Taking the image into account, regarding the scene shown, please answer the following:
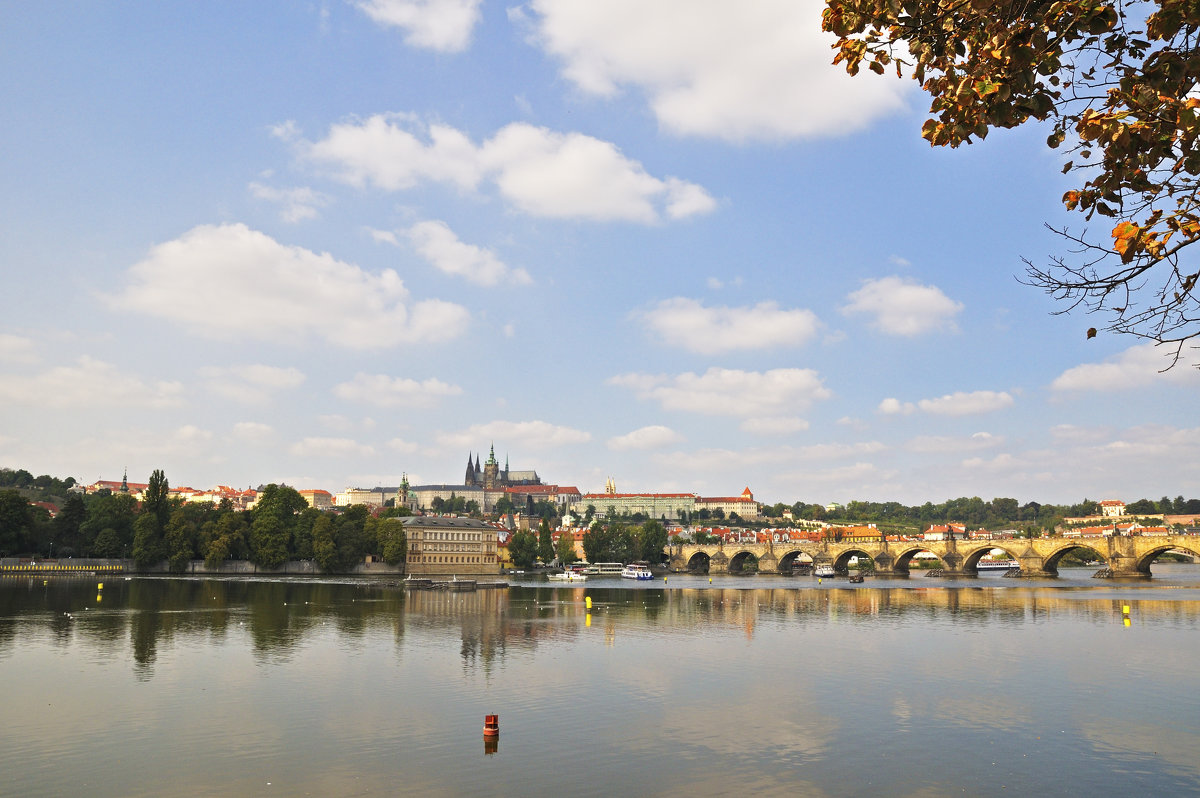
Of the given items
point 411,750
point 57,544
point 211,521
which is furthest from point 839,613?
point 57,544

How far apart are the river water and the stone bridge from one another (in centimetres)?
4693

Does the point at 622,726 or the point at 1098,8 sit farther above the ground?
the point at 1098,8

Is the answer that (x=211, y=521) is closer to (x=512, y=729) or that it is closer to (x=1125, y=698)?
(x=512, y=729)

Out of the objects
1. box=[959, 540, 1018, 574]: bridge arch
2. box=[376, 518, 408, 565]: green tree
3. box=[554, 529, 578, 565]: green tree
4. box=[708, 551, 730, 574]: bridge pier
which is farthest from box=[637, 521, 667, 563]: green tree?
box=[959, 540, 1018, 574]: bridge arch

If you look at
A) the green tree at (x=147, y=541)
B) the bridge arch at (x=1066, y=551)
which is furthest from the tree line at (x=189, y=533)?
the bridge arch at (x=1066, y=551)

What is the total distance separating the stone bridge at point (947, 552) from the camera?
9100cm

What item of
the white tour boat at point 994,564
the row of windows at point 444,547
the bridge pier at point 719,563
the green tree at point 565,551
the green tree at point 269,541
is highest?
the green tree at point 269,541

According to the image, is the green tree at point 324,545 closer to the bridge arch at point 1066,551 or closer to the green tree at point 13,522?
A: the green tree at point 13,522

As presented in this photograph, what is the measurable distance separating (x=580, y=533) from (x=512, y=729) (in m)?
159

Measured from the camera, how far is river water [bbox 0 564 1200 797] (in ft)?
57.9

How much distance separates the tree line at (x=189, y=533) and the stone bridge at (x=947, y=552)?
60650mm

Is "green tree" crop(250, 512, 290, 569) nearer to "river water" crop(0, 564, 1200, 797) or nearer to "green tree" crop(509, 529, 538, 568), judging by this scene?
"green tree" crop(509, 529, 538, 568)

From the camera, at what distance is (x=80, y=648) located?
113 ft

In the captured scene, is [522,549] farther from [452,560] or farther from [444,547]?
[444,547]
